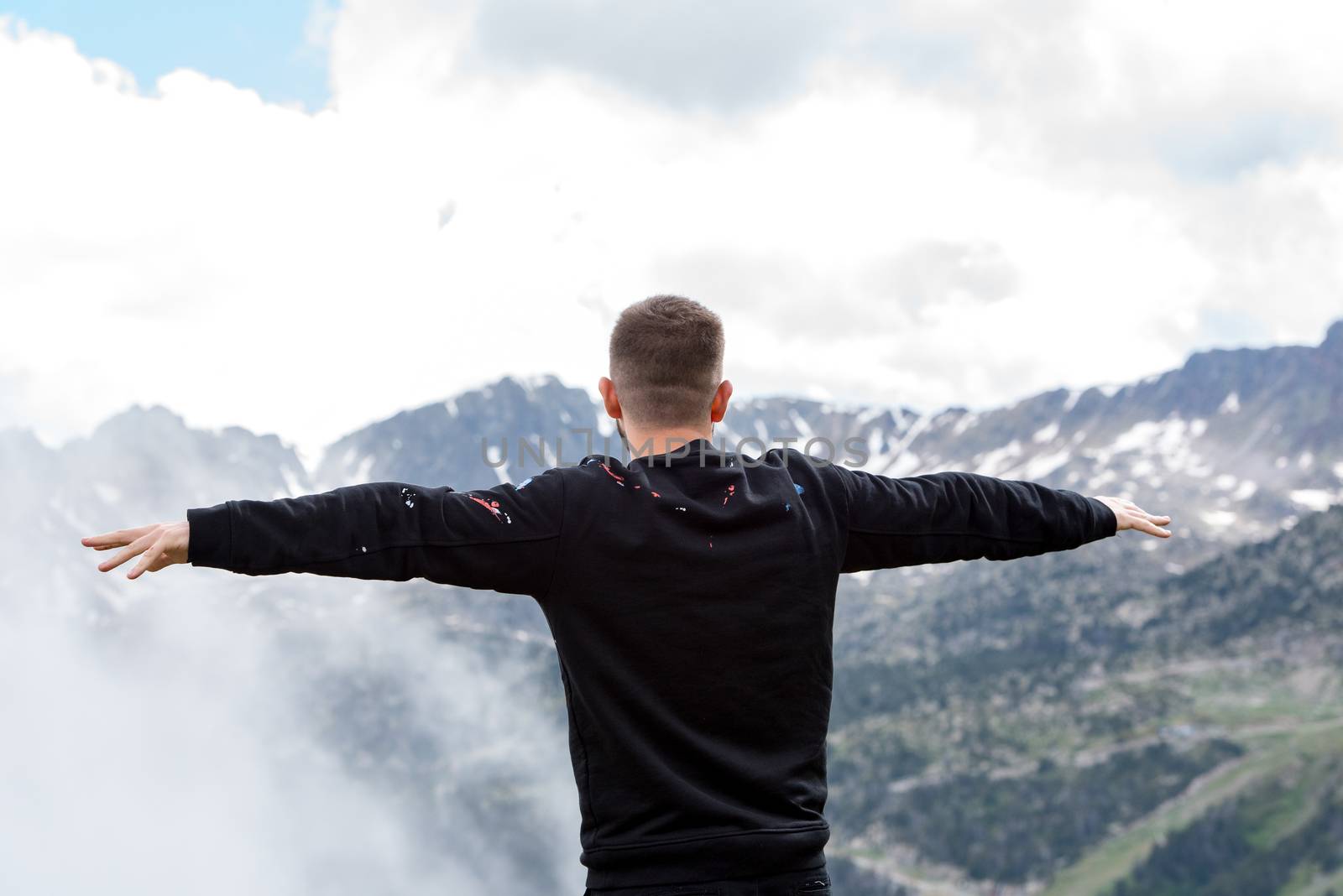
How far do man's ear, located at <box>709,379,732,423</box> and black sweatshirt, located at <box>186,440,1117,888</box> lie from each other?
18.8 inches

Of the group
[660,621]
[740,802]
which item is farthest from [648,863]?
[660,621]

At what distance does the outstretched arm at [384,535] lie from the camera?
5.02 meters

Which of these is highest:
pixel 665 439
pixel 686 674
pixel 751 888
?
pixel 665 439

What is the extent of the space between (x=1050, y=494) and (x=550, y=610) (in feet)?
8.89

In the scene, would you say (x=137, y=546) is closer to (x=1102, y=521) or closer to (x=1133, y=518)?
(x=1102, y=521)

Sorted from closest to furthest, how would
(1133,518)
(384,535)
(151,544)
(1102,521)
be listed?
1. (151,544)
2. (384,535)
3. (1102,521)
4. (1133,518)

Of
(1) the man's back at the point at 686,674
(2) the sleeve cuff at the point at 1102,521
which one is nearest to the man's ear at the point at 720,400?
(1) the man's back at the point at 686,674

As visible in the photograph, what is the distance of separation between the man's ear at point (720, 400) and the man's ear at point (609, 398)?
17.9 inches

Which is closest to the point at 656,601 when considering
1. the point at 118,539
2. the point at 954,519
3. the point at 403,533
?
the point at 403,533

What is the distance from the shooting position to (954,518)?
239 inches

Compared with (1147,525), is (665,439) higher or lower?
higher

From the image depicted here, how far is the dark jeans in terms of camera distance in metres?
5.07

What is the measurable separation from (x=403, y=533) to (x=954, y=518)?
8.64ft

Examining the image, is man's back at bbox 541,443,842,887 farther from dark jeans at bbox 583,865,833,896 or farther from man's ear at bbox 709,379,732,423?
man's ear at bbox 709,379,732,423
